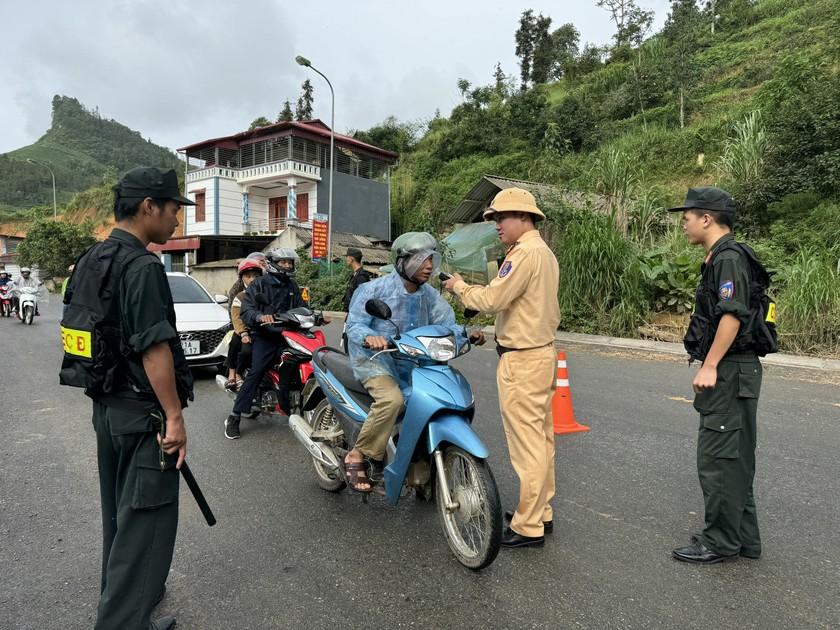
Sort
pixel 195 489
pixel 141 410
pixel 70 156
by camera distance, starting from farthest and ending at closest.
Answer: pixel 70 156
pixel 195 489
pixel 141 410

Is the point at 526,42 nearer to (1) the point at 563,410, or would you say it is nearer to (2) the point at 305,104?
(2) the point at 305,104

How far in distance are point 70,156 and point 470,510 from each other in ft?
519

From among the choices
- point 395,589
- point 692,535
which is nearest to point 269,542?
point 395,589

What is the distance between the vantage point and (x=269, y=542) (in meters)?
3.21

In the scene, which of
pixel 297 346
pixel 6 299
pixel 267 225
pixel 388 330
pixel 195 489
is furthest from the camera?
pixel 267 225

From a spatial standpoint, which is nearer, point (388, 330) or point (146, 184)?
point (146, 184)

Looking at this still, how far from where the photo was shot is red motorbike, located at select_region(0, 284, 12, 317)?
1839 centimetres

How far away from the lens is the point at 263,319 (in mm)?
5129

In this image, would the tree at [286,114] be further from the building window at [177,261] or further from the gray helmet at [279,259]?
the gray helmet at [279,259]

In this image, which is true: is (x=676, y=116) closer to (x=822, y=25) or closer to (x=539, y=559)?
(x=822, y=25)

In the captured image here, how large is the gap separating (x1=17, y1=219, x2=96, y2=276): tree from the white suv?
41.1 meters

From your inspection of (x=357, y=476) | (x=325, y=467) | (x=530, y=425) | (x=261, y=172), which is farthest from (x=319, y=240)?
(x=530, y=425)

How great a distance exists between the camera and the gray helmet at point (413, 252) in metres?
3.22

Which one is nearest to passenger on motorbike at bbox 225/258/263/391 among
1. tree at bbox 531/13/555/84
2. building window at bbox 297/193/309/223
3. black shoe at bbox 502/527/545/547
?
black shoe at bbox 502/527/545/547
